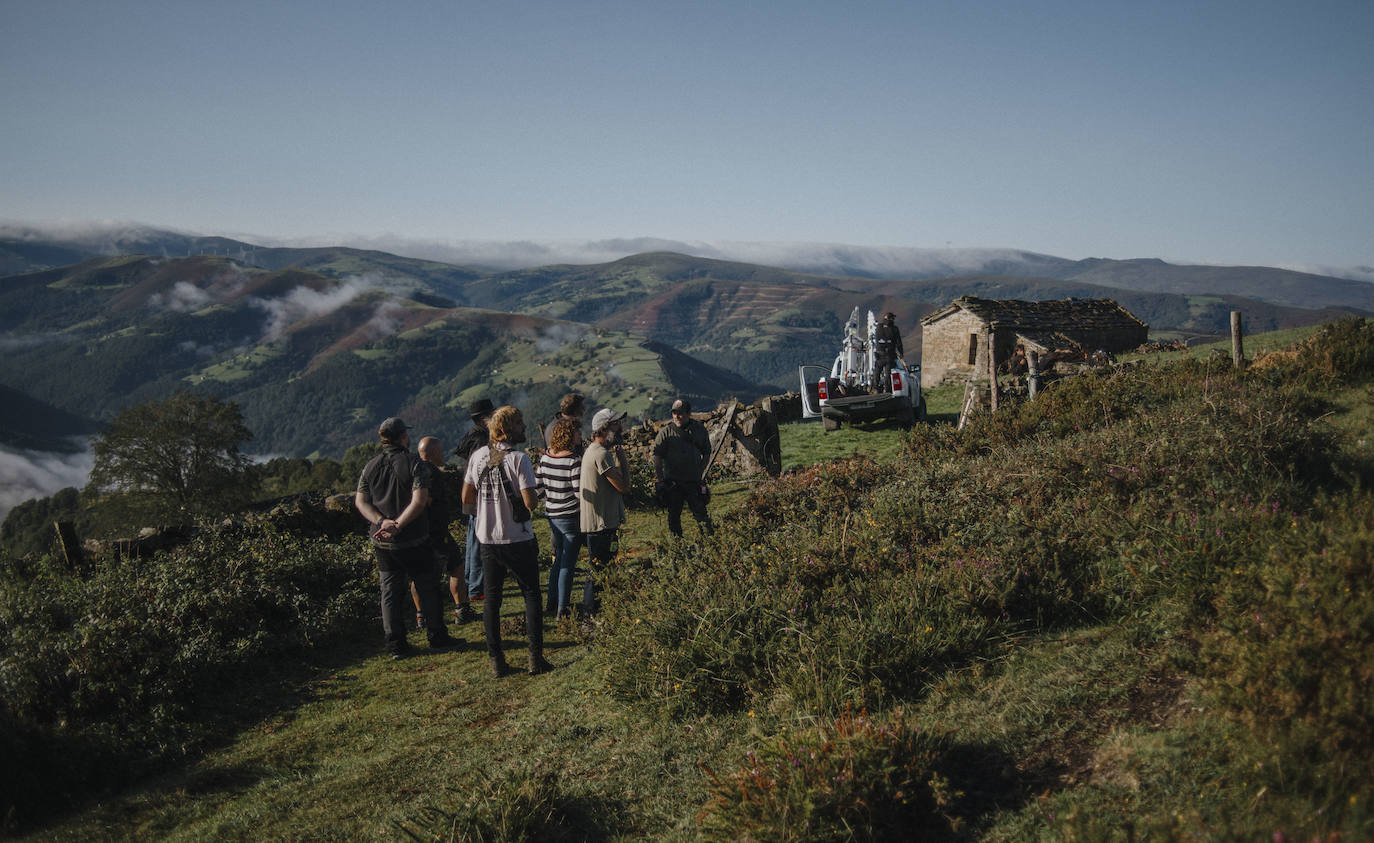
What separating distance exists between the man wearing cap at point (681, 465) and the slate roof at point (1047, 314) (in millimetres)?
22064

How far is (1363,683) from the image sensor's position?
97.0 inches

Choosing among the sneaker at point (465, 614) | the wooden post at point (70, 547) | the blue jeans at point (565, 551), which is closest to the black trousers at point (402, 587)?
the sneaker at point (465, 614)

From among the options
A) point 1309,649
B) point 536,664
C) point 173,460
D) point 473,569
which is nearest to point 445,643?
point 473,569

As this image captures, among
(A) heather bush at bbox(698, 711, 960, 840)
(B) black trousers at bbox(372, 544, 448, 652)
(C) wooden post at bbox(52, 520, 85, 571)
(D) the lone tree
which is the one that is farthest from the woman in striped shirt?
(D) the lone tree

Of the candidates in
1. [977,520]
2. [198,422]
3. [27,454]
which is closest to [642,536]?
[977,520]

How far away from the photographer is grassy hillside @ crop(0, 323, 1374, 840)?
9.17 ft

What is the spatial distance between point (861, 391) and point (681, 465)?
1021 centimetres

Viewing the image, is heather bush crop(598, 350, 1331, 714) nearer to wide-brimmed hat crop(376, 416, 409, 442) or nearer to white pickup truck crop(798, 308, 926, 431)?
wide-brimmed hat crop(376, 416, 409, 442)

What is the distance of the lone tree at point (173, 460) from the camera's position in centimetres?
3966

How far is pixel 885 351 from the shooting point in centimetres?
1603

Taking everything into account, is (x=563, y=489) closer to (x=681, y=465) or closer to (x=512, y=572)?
(x=512, y=572)

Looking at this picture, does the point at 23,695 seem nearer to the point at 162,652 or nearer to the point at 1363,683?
the point at 162,652

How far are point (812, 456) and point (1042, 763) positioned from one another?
11.3 m

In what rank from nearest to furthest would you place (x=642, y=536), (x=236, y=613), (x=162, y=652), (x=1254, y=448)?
(x=1254, y=448), (x=162, y=652), (x=236, y=613), (x=642, y=536)
